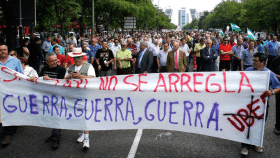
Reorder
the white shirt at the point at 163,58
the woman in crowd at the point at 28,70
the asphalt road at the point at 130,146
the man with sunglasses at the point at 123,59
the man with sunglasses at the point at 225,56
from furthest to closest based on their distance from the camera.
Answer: the man with sunglasses at the point at 225,56 < the white shirt at the point at 163,58 < the man with sunglasses at the point at 123,59 < the woman in crowd at the point at 28,70 < the asphalt road at the point at 130,146

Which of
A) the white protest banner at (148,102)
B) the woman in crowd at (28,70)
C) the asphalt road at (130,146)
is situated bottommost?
the asphalt road at (130,146)

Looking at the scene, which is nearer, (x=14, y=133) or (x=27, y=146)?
(x=27, y=146)

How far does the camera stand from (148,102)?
4.73 meters

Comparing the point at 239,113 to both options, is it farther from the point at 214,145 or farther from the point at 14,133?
the point at 14,133

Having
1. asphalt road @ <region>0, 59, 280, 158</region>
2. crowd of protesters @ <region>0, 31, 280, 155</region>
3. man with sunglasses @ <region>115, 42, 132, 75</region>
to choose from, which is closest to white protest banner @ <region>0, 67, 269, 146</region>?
crowd of protesters @ <region>0, 31, 280, 155</region>

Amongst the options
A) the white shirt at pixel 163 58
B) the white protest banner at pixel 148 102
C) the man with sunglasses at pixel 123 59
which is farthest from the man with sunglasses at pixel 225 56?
the white protest banner at pixel 148 102

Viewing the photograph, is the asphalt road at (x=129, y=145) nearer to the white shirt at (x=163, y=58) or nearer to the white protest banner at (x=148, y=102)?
the white protest banner at (x=148, y=102)

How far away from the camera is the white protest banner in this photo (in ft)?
14.4

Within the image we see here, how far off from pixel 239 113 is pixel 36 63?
902 centimetres

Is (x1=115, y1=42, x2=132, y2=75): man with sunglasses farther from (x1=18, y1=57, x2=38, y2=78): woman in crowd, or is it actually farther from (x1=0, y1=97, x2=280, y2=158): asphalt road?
(x1=0, y1=97, x2=280, y2=158): asphalt road

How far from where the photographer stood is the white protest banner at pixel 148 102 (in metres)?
4.40

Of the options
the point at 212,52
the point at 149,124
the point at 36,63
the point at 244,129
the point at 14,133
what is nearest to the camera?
the point at 244,129

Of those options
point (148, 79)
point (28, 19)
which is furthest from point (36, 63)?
point (148, 79)

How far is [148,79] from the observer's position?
4.79 m
